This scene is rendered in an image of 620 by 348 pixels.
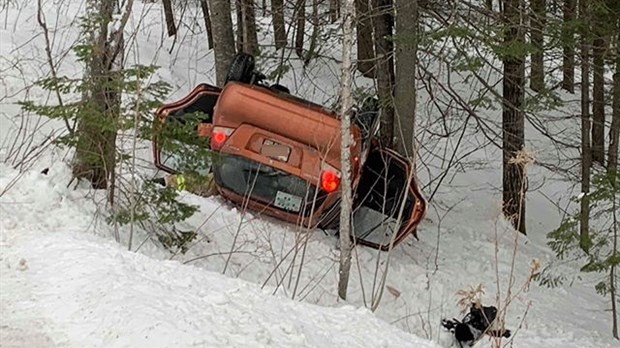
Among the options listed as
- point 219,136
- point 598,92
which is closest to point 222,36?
point 219,136

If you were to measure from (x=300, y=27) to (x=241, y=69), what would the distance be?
4218 mm

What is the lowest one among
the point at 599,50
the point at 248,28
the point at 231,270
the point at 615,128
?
the point at 231,270

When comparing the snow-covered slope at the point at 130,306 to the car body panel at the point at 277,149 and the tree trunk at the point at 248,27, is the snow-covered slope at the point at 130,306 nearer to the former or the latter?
the car body panel at the point at 277,149

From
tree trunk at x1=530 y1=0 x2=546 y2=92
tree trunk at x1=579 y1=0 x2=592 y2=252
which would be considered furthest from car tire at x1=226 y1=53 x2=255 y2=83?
tree trunk at x1=579 y1=0 x2=592 y2=252

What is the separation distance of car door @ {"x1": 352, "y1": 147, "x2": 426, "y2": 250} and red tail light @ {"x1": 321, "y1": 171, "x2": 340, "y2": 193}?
24.9 inches

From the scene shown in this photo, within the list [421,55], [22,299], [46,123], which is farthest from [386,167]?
[22,299]

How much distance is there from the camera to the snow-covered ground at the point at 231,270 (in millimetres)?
3486

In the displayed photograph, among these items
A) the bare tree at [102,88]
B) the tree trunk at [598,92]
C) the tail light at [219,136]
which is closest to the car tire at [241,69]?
the tail light at [219,136]

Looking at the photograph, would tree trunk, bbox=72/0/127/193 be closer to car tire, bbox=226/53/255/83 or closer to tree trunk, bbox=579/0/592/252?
car tire, bbox=226/53/255/83

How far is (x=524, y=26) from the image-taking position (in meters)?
8.38

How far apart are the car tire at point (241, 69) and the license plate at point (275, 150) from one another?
4.44ft

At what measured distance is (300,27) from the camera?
12297 millimetres

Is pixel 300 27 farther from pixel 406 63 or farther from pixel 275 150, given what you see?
pixel 275 150

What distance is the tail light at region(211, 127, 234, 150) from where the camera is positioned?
23.5 ft
